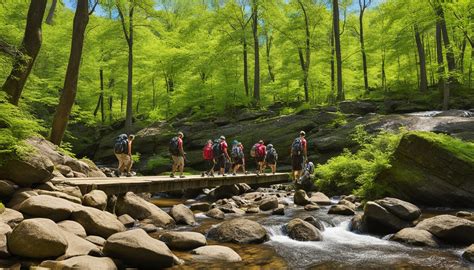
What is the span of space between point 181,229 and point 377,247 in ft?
16.5

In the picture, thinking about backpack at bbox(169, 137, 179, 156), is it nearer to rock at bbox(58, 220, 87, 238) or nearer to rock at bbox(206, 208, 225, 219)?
rock at bbox(206, 208, 225, 219)

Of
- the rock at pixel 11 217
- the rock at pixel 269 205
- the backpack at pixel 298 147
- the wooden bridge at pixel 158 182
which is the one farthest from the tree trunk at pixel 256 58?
the rock at pixel 11 217

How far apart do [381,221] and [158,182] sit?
7.70 metres

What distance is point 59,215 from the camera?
819cm

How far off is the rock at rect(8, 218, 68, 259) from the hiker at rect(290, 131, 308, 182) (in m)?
12.8

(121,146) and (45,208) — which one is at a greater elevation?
(121,146)

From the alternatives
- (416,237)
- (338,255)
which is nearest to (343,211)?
(416,237)

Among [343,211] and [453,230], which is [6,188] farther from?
[453,230]

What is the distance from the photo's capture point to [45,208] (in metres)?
8.04

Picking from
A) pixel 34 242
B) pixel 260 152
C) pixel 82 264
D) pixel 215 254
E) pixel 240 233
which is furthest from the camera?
pixel 260 152

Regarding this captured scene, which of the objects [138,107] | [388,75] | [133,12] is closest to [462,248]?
[133,12]

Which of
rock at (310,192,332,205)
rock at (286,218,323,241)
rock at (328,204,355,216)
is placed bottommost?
rock at (310,192,332,205)

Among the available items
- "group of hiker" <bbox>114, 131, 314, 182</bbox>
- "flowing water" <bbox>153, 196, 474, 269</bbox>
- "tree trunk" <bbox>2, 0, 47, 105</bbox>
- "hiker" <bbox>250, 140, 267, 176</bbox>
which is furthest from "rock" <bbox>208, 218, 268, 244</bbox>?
"hiker" <bbox>250, 140, 267, 176</bbox>

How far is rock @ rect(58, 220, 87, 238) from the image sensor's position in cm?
786
